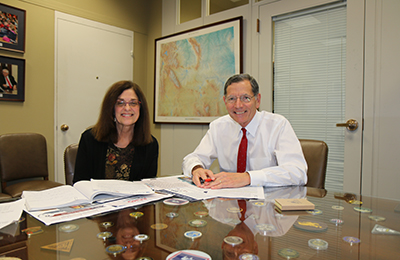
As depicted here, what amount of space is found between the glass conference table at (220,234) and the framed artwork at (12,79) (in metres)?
2.58

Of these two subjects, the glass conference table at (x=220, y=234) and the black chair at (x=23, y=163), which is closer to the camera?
the glass conference table at (x=220, y=234)

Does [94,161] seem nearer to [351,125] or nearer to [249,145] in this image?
[249,145]

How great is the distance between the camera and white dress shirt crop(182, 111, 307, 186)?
1547 millimetres

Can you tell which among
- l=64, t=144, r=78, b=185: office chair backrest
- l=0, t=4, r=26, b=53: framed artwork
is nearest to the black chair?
l=64, t=144, r=78, b=185: office chair backrest

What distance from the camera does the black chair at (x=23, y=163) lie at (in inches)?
108

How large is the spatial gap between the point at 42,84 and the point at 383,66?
3.49 meters

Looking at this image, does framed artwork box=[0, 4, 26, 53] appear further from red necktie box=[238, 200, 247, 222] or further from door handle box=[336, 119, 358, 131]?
door handle box=[336, 119, 358, 131]

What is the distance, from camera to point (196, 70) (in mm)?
3641

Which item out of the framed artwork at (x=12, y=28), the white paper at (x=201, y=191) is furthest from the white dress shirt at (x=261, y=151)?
the framed artwork at (x=12, y=28)

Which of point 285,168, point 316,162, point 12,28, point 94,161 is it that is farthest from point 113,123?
point 12,28

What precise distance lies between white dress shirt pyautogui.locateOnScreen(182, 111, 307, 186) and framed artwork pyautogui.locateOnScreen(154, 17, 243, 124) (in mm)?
1215

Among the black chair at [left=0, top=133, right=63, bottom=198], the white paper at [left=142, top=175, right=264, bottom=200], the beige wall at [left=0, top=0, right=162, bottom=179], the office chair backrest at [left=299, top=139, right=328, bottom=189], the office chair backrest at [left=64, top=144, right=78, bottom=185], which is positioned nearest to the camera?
the white paper at [left=142, top=175, right=264, bottom=200]

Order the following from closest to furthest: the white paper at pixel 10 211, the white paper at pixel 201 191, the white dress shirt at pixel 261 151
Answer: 1. the white paper at pixel 10 211
2. the white paper at pixel 201 191
3. the white dress shirt at pixel 261 151

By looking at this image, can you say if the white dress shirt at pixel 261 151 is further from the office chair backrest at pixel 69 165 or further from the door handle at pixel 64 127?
the door handle at pixel 64 127
